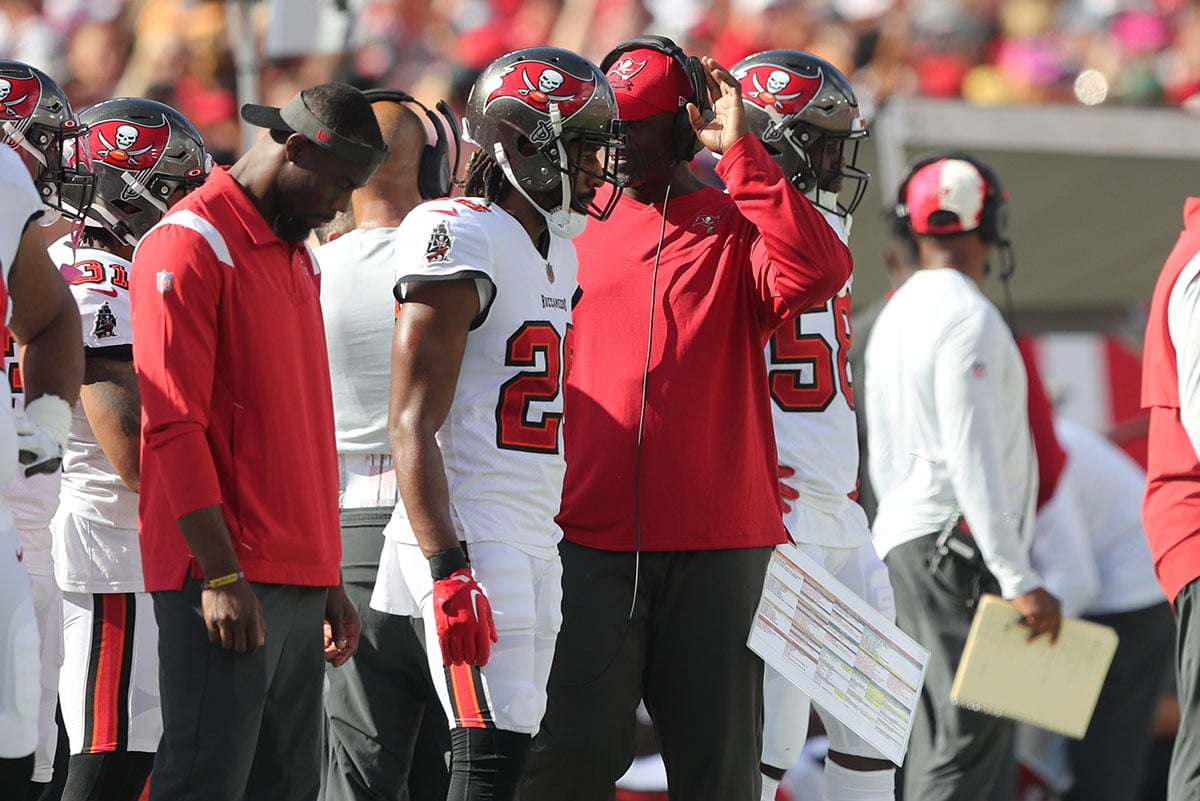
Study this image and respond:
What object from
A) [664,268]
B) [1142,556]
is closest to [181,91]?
[1142,556]

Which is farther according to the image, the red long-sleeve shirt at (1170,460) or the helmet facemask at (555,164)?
the red long-sleeve shirt at (1170,460)

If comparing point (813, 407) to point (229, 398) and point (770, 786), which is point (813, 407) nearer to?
point (770, 786)

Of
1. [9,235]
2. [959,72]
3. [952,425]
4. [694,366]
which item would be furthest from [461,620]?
[959,72]

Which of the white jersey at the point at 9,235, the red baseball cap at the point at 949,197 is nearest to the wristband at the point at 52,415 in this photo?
the white jersey at the point at 9,235

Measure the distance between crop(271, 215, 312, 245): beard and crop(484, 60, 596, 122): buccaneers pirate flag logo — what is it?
490 mm

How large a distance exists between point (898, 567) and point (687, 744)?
80.7 inches

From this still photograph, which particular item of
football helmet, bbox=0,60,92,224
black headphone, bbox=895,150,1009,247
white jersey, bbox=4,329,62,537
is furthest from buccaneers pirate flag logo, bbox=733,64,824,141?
white jersey, bbox=4,329,62,537

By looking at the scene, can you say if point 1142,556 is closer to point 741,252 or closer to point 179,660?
point 741,252

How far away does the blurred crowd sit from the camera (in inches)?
512

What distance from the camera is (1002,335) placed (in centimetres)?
564

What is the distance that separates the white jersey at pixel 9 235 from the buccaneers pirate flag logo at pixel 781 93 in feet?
7.41

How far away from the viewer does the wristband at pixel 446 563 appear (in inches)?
132

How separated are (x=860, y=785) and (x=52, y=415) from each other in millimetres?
2592

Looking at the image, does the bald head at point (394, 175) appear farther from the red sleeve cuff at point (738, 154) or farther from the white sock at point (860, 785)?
the white sock at point (860, 785)
